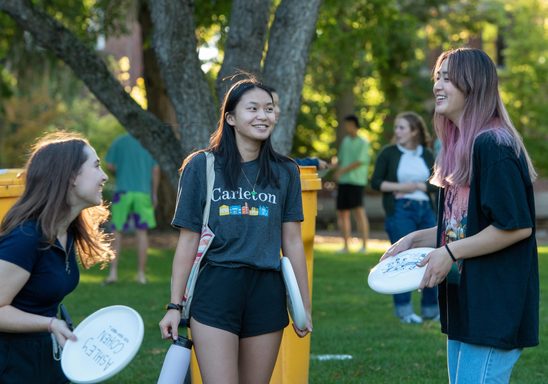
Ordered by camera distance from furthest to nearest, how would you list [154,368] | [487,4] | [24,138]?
[24,138], [487,4], [154,368]

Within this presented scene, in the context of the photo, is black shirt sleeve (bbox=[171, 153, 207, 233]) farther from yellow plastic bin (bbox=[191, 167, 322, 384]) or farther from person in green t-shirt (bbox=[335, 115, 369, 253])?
person in green t-shirt (bbox=[335, 115, 369, 253])

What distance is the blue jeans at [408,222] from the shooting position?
352 inches

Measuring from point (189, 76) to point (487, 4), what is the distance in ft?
74.4

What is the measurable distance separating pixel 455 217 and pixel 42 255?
158 centimetres

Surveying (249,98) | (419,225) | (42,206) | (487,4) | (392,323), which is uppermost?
(487,4)

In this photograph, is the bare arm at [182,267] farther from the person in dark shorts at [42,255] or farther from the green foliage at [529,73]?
the green foliage at [529,73]

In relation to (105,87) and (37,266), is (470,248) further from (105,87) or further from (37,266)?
(105,87)

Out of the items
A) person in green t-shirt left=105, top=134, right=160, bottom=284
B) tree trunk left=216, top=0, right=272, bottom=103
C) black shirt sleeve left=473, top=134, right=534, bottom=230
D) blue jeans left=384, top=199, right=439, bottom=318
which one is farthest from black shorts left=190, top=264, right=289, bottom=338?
person in green t-shirt left=105, top=134, right=160, bottom=284

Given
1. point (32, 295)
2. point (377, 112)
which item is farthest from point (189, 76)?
point (377, 112)

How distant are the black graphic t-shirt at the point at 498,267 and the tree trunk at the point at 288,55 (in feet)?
13.3

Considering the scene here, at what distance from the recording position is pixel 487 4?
2889 centimetres

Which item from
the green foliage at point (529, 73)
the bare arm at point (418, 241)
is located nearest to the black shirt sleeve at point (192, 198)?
the bare arm at point (418, 241)

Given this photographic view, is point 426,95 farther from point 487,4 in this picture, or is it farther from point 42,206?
point 42,206

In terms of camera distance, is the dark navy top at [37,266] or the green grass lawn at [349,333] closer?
the dark navy top at [37,266]
